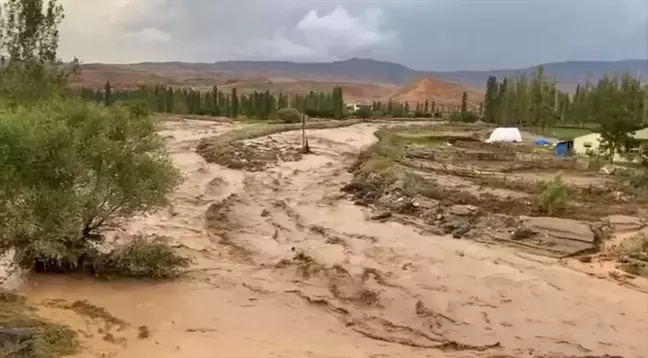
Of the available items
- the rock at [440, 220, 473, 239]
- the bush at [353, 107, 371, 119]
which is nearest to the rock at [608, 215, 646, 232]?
the rock at [440, 220, 473, 239]

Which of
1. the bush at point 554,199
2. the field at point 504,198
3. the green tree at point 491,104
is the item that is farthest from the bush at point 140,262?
the green tree at point 491,104

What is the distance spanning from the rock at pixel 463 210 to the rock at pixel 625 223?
406 cm

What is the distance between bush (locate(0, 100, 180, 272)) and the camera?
1398 centimetres

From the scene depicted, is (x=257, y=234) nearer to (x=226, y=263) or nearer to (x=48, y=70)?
(x=226, y=263)

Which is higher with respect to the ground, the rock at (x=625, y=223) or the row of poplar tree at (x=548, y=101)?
the row of poplar tree at (x=548, y=101)

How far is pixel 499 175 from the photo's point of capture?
33.7m

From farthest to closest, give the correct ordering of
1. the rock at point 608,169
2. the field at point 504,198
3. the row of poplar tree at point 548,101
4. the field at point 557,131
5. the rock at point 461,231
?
the row of poplar tree at point 548,101
the field at point 557,131
the rock at point 608,169
the rock at point 461,231
the field at point 504,198

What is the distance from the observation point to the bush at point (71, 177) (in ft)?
45.9

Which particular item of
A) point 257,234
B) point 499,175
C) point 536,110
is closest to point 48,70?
point 257,234

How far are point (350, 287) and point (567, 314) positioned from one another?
14.8 feet

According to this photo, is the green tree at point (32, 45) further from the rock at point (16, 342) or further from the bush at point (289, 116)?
the bush at point (289, 116)

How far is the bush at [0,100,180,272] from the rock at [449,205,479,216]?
9.85 m

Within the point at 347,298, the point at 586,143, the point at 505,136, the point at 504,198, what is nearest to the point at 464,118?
the point at 505,136

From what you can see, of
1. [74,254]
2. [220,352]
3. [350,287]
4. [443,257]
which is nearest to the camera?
[220,352]
